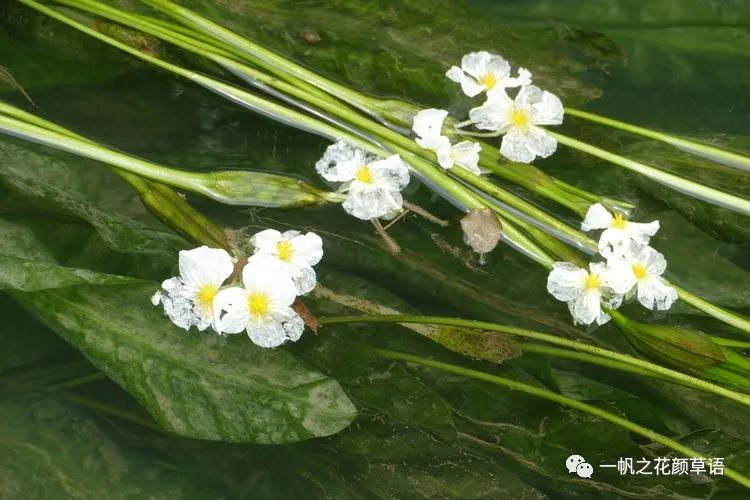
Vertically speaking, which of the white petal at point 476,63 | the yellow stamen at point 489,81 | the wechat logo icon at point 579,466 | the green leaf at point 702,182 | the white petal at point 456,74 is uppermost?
the green leaf at point 702,182

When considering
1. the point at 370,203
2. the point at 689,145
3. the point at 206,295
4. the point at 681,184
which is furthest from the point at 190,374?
the point at 689,145

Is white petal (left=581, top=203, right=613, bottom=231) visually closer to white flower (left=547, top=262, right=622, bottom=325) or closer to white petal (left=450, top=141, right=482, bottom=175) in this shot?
white flower (left=547, top=262, right=622, bottom=325)

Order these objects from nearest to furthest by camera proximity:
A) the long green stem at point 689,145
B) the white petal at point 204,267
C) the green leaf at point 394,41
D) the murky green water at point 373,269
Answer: the white petal at point 204,267 → the murky green water at point 373,269 → the long green stem at point 689,145 → the green leaf at point 394,41

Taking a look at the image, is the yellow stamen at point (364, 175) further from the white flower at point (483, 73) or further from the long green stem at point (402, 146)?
the white flower at point (483, 73)

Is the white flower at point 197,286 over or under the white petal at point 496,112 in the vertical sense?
under

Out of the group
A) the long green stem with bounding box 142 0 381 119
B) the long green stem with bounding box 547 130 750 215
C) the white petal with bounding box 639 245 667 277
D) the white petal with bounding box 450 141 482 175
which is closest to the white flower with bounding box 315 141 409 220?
the white petal with bounding box 450 141 482 175

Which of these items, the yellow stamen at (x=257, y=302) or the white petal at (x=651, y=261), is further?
the white petal at (x=651, y=261)

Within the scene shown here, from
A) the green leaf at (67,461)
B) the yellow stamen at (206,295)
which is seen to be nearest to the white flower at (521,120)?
the yellow stamen at (206,295)

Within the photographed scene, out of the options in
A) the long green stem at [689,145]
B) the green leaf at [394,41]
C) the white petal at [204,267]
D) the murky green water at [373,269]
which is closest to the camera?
the white petal at [204,267]
